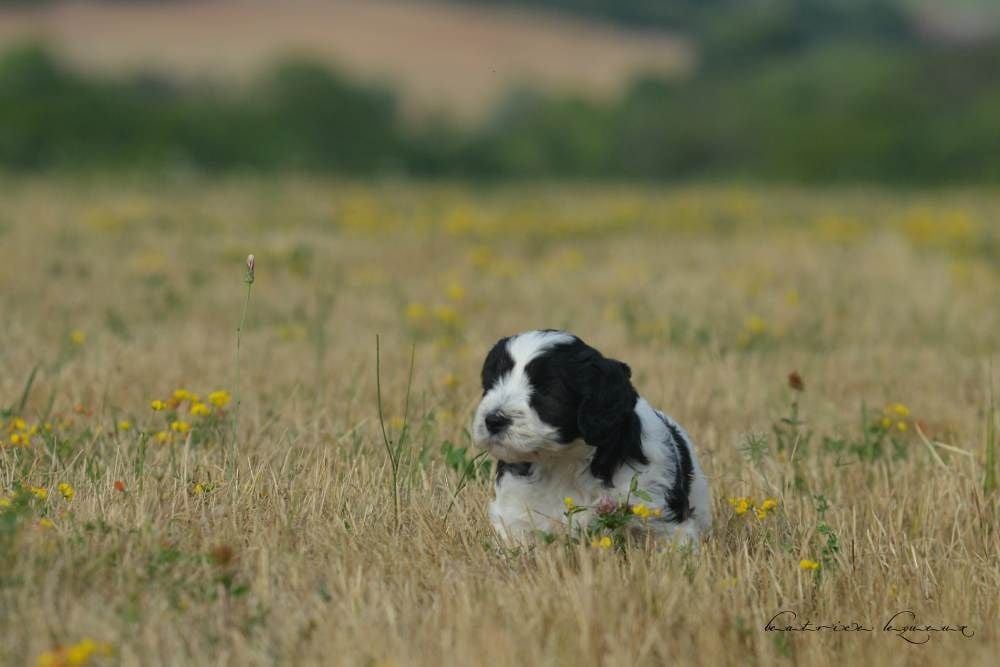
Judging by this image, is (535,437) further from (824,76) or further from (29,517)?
(824,76)

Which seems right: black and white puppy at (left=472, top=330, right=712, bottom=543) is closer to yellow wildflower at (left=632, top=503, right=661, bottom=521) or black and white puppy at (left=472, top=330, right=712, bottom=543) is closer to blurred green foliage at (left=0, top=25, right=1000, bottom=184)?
yellow wildflower at (left=632, top=503, right=661, bottom=521)

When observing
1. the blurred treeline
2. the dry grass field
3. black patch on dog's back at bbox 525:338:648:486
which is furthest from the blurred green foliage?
black patch on dog's back at bbox 525:338:648:486

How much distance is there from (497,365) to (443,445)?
101cm

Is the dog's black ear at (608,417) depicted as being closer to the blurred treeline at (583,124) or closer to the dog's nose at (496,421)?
the dog's nose at (496,421)

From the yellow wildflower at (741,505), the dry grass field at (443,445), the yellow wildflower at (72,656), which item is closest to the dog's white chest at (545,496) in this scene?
the dry grass field at (443,445)

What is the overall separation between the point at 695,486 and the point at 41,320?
5406 millimetres

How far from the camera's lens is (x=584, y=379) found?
4.47 m

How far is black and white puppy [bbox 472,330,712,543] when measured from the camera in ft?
14.2

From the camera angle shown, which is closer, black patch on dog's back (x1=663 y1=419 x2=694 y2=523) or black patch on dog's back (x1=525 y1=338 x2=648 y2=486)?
black patch on dog's back (x1=525 y1=338 x2=648 y2=486)

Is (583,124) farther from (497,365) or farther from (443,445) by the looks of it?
(497,365)

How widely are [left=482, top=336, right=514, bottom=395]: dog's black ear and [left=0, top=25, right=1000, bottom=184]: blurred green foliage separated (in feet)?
53.2

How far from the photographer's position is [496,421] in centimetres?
428

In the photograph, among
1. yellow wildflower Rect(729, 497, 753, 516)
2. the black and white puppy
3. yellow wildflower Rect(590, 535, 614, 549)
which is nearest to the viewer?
yellow wildflower Rect(590, 535, 614, 549)

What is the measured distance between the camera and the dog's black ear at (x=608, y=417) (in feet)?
14.5
